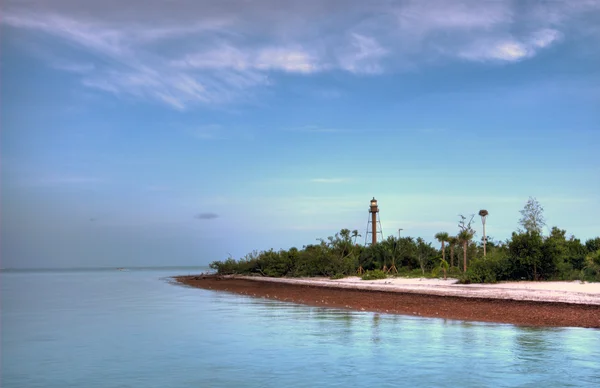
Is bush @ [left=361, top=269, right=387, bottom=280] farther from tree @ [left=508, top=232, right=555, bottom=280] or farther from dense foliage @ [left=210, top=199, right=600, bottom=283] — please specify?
tree @ [left=508, top=232, right=555, bottom=280]

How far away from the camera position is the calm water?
12.4 meters

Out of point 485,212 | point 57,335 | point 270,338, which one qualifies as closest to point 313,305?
point 270,338

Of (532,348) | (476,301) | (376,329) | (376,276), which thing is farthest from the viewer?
(376,276)

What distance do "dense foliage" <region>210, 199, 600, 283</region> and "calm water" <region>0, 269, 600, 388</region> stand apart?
1396cm

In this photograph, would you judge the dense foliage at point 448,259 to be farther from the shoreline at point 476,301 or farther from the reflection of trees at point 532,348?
the reflection of trees at point 532,348

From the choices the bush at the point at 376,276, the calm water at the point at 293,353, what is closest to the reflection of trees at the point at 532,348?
the calm water at the point at 293,353

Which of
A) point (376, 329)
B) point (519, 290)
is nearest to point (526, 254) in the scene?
point (519, 290)

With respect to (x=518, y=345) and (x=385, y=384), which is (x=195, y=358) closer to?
(x=385, y=384)

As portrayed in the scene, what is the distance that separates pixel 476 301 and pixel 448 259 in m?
21.8

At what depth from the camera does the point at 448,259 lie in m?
47.0

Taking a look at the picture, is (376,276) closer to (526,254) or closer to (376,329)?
(526,254)

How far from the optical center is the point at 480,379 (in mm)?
11977

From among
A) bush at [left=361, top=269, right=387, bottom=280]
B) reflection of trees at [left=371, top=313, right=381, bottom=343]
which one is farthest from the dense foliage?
reflection of trees at [left=371, top=313, right=381, bottom=343]

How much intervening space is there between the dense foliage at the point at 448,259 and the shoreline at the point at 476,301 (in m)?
2.43
